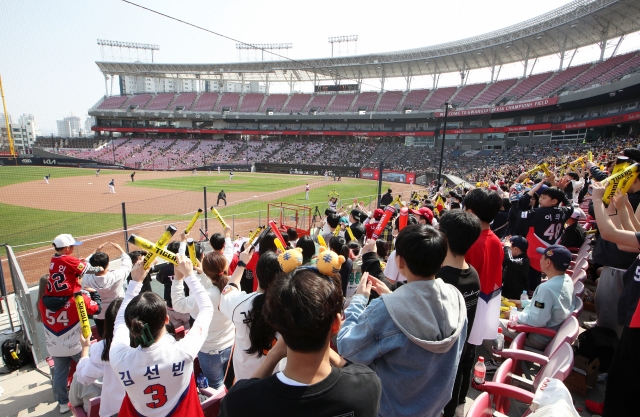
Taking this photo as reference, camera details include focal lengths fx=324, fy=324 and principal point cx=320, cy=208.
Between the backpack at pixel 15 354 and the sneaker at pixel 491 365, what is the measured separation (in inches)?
252

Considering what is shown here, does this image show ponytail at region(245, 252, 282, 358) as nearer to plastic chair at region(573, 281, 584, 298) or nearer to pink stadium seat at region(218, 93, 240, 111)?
plastic chair at region(573, 281, 584, 298)

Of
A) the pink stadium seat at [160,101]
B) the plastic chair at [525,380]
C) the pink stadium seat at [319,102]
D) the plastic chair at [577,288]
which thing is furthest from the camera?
the pink stadium seat at [160,101]

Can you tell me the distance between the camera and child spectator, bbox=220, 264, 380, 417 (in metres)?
1.28

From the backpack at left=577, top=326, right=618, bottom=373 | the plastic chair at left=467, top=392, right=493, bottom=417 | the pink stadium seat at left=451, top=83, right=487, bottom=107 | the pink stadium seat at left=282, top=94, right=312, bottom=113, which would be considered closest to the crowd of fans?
the plastic chair at left=467, top=392, right=493, bottom=417

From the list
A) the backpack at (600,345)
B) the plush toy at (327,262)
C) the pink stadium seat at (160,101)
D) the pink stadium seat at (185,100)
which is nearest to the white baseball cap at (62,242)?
the plush toy at (327,262)

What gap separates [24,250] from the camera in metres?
12.5

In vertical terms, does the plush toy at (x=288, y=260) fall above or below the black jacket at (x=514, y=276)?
above

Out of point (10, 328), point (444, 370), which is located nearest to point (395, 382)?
point (444, 370)

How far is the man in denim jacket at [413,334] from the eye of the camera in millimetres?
1813

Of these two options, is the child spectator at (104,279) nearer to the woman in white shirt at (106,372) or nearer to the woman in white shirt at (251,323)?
the woman in white shirt at (106,372)

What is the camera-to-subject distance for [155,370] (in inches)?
82.4

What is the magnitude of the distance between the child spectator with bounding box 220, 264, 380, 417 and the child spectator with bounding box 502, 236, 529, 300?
14.1 ft

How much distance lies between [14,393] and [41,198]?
2599 cm

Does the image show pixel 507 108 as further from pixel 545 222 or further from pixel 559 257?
pixel 559 257
